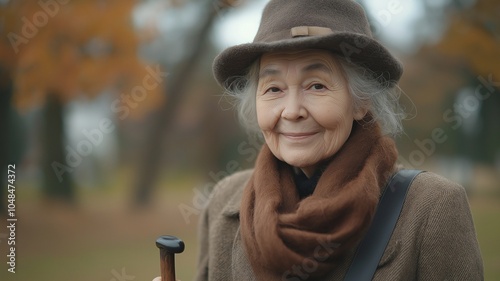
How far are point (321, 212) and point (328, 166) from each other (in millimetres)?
254

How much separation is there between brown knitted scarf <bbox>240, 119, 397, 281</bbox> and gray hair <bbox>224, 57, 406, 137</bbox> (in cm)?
11

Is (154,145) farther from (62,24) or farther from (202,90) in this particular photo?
(62,24)

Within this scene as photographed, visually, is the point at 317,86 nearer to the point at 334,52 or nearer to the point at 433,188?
the point at 334,52

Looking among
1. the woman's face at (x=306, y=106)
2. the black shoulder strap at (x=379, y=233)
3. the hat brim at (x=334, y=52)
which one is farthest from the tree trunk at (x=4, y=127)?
the black shoulder strap at (x=379, y=233)

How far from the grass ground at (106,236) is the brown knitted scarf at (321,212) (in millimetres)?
4513

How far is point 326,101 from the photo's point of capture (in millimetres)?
2113

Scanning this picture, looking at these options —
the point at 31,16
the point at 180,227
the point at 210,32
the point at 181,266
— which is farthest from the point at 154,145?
the point at 31,16

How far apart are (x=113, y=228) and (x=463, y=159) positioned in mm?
7277

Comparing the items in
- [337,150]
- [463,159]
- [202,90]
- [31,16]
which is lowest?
[463,159]

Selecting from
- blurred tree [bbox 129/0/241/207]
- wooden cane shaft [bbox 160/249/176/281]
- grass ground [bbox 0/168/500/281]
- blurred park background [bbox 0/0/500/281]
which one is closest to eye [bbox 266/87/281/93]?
Answer: wooden cane shaft [bbox 160/249/176/281]

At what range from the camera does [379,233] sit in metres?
2.08

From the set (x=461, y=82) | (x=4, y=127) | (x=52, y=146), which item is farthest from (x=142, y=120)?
(x=461, y=82)

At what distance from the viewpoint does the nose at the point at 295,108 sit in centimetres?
212

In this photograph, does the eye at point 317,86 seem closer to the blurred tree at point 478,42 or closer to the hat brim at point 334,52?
the hat brim at point 334,52
